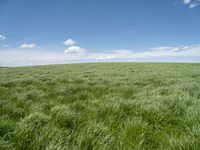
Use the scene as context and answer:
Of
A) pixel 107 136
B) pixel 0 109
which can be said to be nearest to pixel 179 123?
pixel 107 136

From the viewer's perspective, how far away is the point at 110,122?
3426 mm

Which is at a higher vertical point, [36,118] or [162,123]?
[36,118]

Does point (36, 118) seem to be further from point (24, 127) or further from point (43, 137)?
point (43, 137)

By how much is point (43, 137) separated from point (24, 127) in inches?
17.7

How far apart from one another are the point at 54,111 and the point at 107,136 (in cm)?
162

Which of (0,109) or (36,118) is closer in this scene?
(36,118)

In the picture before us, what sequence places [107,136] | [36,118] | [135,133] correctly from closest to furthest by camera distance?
1. [107,136]
2. [135,133]
3. [36,118]

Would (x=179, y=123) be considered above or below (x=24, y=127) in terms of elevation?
below

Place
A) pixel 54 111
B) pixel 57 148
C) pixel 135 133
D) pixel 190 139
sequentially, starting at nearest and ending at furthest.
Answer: pixel 57 148 < pixel 190 139 < pixel 135 133 < pixel 54 111

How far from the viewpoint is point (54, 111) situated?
152 inches

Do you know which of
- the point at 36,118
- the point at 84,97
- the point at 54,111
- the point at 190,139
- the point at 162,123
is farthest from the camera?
the point at 84,97

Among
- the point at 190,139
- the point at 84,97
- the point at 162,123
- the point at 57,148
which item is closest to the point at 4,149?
the point at 57,148

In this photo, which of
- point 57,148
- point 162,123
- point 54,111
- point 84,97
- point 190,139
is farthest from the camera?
point 84,97

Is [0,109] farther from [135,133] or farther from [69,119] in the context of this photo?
[135,133]
